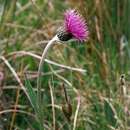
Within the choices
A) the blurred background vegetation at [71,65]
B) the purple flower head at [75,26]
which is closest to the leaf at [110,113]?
the blurred background vegetation at [71,65]

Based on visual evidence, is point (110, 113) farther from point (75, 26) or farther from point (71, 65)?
point (75, 26)

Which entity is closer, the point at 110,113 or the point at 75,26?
the point at 75,26

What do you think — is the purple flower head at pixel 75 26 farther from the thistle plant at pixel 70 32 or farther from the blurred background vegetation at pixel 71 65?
the blurred background vegetation at pixel 71 65

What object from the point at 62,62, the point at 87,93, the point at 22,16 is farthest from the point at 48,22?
the point at 87,93

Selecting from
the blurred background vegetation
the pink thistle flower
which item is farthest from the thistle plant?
the blurred background vegetation

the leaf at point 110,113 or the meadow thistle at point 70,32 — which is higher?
the meadow thistle at point 70,32

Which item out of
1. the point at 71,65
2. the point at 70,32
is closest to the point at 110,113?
the point at 71,65

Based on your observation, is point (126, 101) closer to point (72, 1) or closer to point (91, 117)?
point (91, 117)

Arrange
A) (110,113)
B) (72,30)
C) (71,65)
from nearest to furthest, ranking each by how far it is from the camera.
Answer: (72,30), (110,113), (71,65)
